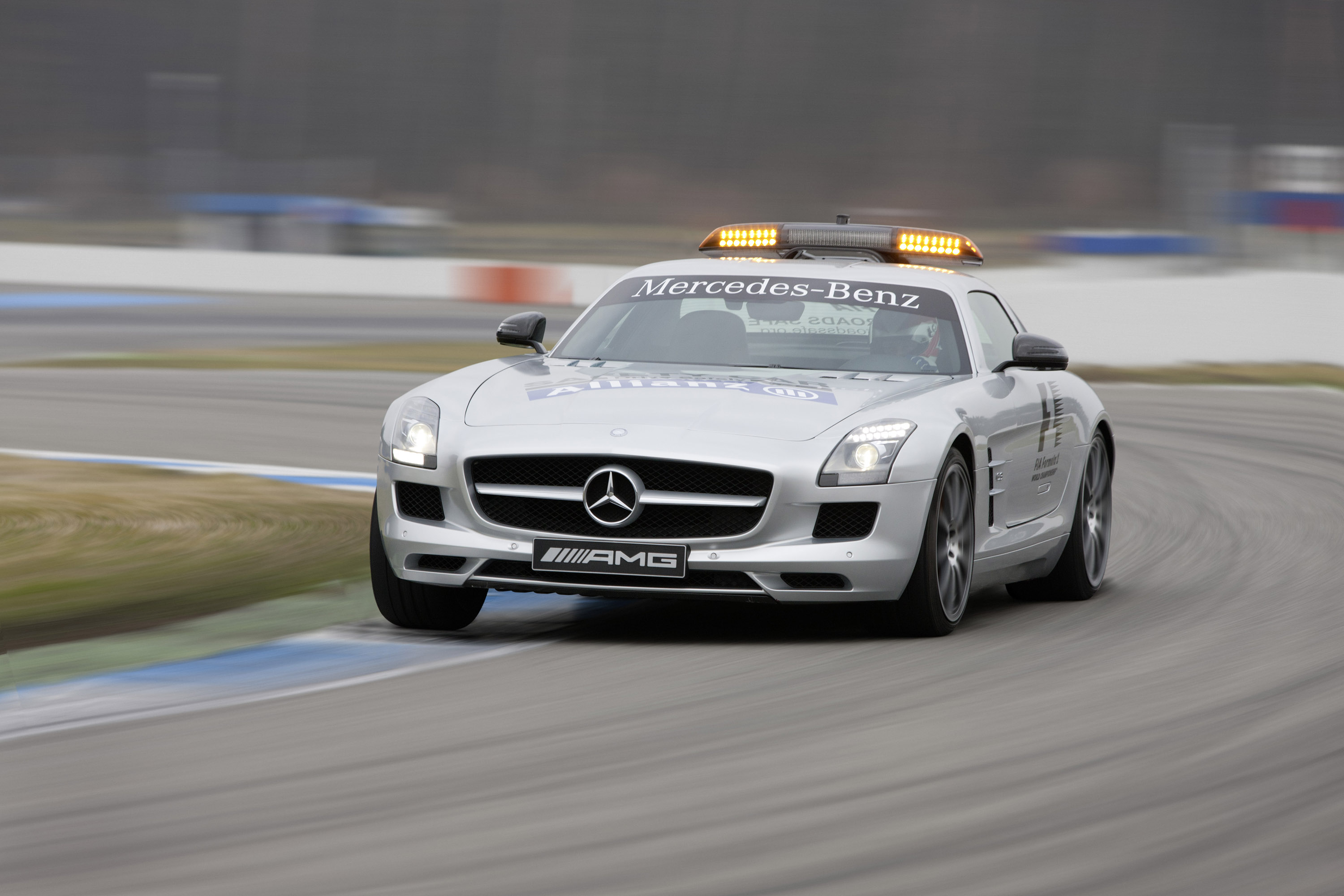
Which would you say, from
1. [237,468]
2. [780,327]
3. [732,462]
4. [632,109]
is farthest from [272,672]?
[632,109]

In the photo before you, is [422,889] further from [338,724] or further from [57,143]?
[57,143]

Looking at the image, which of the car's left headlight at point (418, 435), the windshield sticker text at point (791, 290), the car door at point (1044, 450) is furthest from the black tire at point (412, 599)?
the car door at point (1044, 450)

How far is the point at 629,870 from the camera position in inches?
160

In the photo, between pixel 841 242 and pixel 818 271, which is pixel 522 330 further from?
pixel 841 242

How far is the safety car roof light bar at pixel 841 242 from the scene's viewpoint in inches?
354

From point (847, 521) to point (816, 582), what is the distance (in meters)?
0.23

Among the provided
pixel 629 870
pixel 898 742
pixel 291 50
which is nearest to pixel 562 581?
pixel 898 742

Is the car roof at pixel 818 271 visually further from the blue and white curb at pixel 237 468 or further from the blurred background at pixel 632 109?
the blurred background at pixel 632 109

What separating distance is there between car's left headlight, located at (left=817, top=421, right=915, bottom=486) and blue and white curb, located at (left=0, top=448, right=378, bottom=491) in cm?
514

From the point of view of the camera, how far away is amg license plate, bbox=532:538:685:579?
669 centimetres

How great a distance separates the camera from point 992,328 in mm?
8727

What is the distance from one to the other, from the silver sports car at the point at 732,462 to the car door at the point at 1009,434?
1cm

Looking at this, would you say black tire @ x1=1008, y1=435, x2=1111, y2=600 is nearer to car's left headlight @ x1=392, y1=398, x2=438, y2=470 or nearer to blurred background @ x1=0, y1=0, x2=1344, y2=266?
car's left headlight @ x1=392, y1=398, x2=438, y2=470

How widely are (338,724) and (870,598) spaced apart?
208 cm
